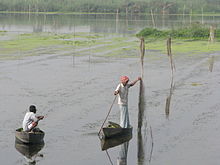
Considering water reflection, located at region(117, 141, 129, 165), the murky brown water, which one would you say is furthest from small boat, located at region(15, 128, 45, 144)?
water reflection, located at region(117, 141, 129, 165)

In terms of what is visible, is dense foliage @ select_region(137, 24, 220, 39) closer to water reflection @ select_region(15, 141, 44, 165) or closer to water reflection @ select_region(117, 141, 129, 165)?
water reflection @ select_region(117, 141, 129, 165)

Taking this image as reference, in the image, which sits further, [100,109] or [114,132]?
[100,109]

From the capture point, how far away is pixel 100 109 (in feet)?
55.1

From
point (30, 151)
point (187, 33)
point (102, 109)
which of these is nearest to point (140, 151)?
point (30, 151)

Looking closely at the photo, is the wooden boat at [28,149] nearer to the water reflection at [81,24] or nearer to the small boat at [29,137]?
the small boat at [29,137]

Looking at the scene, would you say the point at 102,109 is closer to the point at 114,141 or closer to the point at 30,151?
the point at 114,141

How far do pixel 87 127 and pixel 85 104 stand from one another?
3.20 meters

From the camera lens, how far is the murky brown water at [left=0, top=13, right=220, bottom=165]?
39.4 feet

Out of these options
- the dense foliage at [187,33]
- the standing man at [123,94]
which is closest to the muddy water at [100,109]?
the standing man at [123,94]

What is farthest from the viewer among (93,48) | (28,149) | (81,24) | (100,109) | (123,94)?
(81,24)

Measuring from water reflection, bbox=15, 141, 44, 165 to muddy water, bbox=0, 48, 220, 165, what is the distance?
0.32 feet

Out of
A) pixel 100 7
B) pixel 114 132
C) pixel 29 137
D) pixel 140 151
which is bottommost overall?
pixel 140 151

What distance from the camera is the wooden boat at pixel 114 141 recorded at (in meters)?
12.7

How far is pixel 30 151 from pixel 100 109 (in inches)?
202
